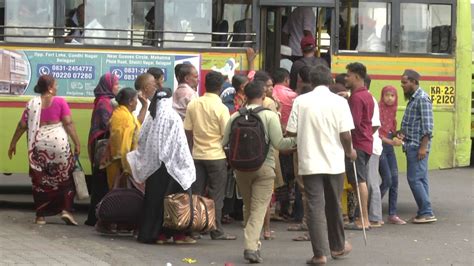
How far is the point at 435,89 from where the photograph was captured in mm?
14375

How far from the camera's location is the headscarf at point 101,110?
1280 centimetres

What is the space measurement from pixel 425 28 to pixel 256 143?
15.0 feet

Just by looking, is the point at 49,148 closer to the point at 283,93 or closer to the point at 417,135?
the point at 283,93

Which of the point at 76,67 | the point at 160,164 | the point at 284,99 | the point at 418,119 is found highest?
the point at 76,67

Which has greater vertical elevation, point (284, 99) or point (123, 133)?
point (284, 99)

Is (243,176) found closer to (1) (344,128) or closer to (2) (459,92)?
(1) (344,128)

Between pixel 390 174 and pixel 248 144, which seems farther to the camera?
pixel 390 174

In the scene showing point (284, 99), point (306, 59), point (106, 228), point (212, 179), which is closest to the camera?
point (212, 179)

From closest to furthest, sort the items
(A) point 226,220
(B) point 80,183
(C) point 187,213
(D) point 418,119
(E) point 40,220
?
(C) point 187,213
(B) point 80,183
(E) point 40,220
(D) point 418,119
(A) point 226,220

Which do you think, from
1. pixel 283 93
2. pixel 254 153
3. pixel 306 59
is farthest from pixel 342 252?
pixel 306 59

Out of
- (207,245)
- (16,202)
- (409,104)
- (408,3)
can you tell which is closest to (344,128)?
(207,245)

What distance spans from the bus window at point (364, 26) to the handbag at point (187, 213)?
3.48 meters

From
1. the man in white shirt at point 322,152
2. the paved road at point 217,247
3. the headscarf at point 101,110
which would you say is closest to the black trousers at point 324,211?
the man in white shirt at point 322,152

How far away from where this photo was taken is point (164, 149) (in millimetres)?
11477
